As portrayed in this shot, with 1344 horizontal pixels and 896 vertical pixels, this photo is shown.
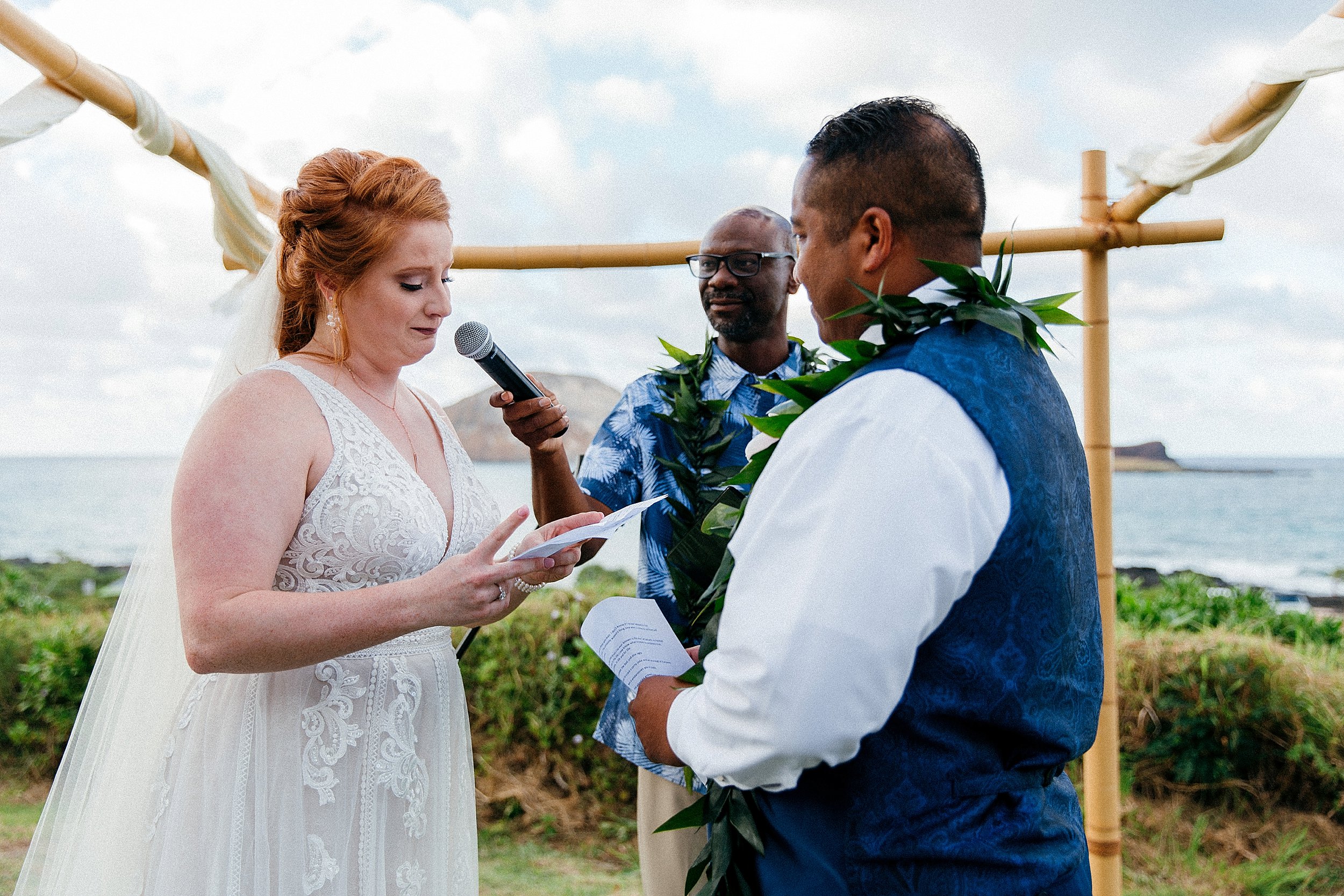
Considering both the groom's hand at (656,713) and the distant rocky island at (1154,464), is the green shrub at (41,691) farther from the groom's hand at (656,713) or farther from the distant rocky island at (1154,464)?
the distant rocky island at (1154,464)

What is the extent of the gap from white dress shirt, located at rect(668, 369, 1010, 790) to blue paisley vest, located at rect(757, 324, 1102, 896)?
6 centimetres

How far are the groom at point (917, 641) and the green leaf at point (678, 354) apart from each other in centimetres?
157

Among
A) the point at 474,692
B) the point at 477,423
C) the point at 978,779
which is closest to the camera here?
the point at 978,779

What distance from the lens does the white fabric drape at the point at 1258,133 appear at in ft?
7.55

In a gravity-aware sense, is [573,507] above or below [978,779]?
above

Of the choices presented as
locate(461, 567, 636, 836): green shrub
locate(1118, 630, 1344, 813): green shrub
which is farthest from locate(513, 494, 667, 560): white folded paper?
locate(1118, 630, 1344, 813): green shrub

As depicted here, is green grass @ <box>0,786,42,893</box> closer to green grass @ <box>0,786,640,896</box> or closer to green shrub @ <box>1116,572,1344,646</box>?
green grass @ <box>0,786,640,896</box>

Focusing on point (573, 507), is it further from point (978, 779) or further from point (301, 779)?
point (978, 779)

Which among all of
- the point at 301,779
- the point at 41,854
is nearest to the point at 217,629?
the point at 301,779

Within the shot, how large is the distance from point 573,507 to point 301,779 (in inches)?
40.9

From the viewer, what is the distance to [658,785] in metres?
2.76

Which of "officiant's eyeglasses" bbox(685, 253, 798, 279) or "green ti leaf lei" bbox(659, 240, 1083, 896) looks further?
"officiant's eyeglasses" bbox(685, 253, 798, 279)

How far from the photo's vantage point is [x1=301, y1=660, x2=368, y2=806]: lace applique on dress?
72.4 inches

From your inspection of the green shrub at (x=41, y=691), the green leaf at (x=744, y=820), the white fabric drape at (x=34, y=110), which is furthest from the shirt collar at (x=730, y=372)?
the green shrub at (x=41, y=691)
